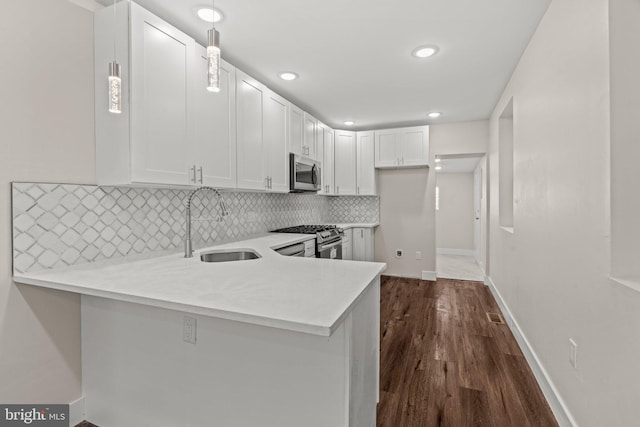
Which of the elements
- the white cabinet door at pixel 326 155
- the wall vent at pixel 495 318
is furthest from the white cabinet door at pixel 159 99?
the wall vent at pixel 495 318

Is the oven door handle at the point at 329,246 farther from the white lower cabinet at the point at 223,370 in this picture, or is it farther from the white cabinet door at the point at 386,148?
the white lower cabinet at the point at 223,370

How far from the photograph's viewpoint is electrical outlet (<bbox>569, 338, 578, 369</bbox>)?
158 cm

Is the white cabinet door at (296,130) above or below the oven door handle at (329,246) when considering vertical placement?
above

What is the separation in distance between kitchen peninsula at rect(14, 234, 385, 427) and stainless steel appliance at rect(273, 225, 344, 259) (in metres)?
1.62

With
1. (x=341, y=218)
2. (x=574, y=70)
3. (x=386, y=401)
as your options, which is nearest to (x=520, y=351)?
(x=386, y=401)

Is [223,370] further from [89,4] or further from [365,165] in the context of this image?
[365,165]

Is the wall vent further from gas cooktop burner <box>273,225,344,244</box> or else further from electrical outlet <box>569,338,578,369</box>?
gas cooktop burner <box>273,225,344,244</box>

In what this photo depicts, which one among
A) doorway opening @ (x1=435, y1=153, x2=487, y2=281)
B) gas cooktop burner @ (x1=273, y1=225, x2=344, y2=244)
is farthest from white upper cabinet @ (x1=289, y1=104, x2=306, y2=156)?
doorway opening @ (x1=435, y1=153, x2=487, y2=281)

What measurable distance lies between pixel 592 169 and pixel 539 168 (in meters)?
0.83

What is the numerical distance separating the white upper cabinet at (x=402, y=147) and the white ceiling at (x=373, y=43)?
95 centimetres

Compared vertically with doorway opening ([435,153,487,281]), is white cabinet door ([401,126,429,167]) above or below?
above

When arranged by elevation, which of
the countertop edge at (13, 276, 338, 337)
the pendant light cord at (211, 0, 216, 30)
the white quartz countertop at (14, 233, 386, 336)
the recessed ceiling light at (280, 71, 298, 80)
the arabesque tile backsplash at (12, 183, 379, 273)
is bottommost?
the countertop edge at (13, 276, 338, 337)

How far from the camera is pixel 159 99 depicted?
1877 mm

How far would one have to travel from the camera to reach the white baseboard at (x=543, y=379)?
167 cm
